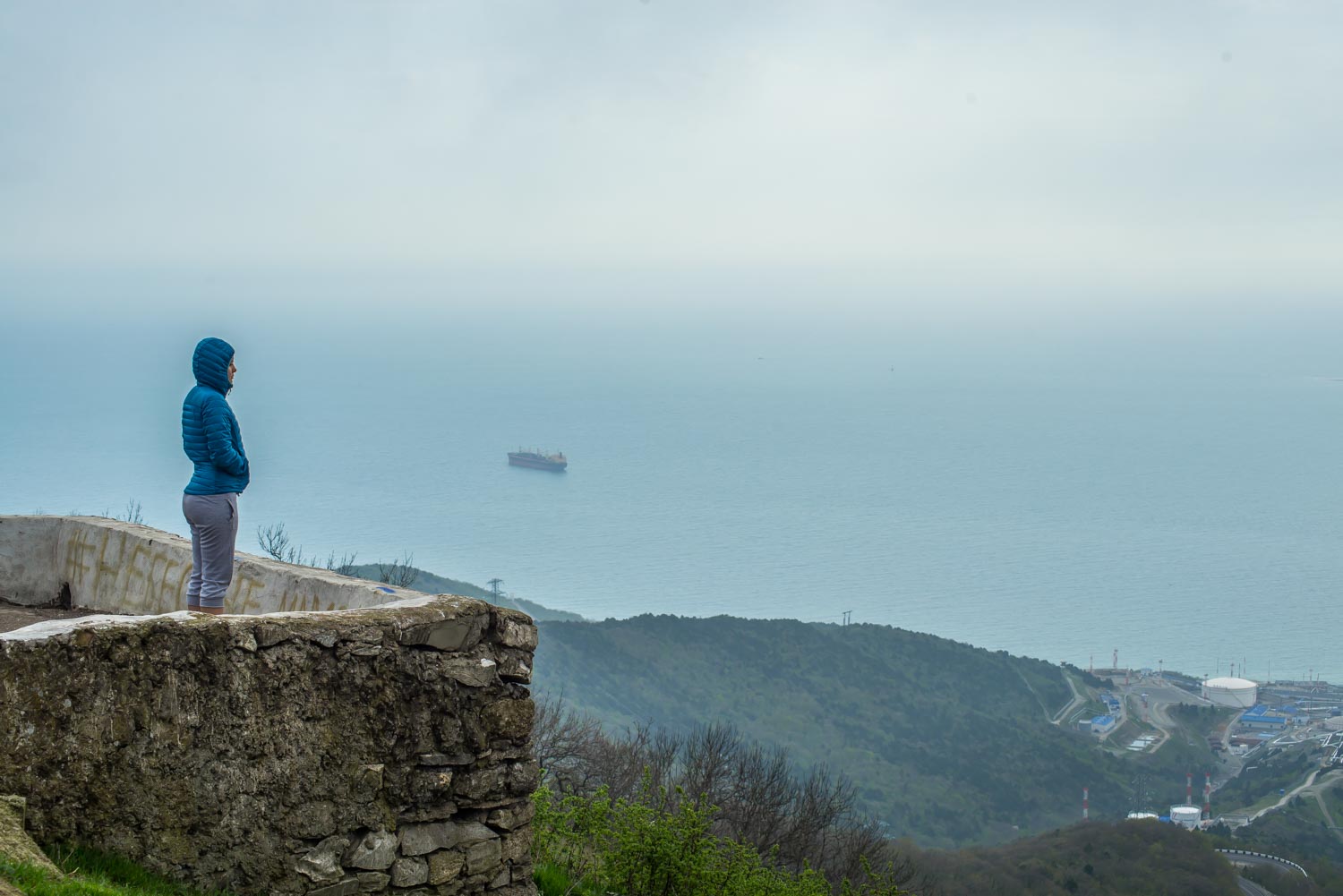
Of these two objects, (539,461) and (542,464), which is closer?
(539,461)

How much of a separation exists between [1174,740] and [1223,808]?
1542cm

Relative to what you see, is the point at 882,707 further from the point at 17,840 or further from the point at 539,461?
the point at 539,461

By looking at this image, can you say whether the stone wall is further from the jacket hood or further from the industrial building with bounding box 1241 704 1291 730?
the industrial building with bounding box 1241 704 1291 730

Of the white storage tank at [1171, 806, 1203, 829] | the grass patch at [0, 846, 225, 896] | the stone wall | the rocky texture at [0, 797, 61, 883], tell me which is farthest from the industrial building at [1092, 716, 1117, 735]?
the rocky texture at [0, 797, 61, 883]

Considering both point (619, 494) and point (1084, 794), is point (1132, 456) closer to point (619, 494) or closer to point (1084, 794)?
point (619, 494)

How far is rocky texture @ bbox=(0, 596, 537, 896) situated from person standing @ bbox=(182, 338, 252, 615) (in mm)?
1287

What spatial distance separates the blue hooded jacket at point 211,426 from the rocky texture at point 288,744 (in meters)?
1.38

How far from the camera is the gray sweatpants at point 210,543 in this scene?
6.76m

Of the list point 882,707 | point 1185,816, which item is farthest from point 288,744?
point 882,707

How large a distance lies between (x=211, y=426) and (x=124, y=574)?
7.13 feet

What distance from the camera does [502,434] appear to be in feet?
601

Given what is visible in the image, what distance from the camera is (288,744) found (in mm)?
5582

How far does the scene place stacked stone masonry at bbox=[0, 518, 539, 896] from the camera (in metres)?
5.05

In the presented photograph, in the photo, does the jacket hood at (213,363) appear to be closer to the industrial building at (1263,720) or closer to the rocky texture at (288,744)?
the rocky texture at (288,744)
